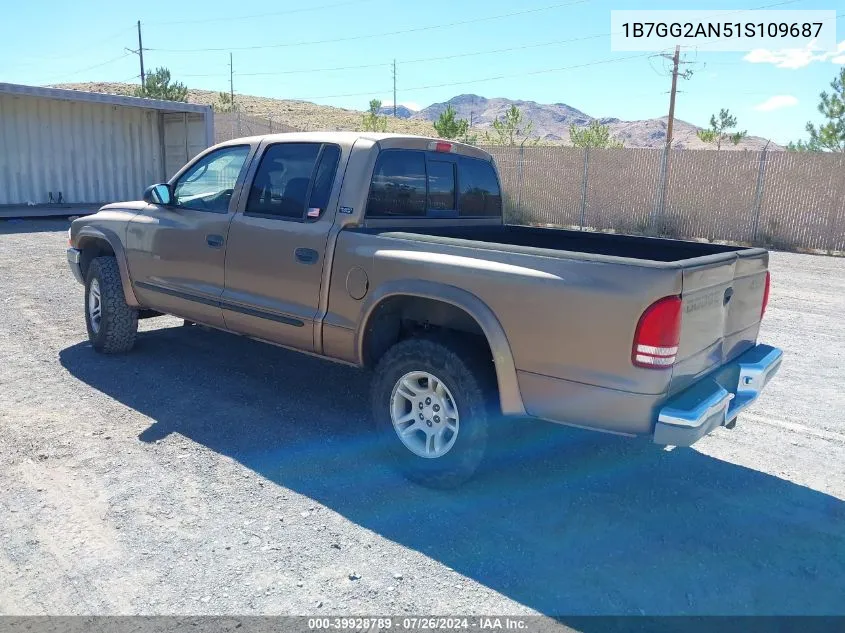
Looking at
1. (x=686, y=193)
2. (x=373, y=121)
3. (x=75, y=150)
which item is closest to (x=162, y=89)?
(x=373, y=121)

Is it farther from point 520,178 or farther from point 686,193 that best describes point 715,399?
point 520,178

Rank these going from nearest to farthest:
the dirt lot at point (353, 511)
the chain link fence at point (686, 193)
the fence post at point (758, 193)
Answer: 1. the dirt lot at point (353, 511)
2. the chain link fence at point (686, 193)
3. the fence post at point (758, 193)

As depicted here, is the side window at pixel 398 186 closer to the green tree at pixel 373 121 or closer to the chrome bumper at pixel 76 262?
the chrome bumper at pixel 76 262

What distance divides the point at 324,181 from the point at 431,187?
85cm

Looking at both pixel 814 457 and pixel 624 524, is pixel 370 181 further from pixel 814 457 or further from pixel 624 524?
pixel 814 457

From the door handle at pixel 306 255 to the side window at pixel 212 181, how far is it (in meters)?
0.94

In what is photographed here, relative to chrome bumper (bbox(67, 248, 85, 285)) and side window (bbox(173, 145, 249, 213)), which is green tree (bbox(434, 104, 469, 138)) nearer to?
chrome bumper (bbox(67, 248, 85, 285))

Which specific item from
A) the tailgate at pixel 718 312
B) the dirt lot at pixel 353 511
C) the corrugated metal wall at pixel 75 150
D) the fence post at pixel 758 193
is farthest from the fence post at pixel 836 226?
the corrugated metal wall at pixel 75 150

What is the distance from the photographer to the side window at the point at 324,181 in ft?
14.5

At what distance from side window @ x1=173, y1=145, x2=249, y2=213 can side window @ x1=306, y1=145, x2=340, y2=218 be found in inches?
32.7

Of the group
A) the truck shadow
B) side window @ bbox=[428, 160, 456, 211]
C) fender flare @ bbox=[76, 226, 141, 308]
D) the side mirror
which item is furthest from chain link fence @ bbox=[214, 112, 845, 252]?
fender flare @ bbox=[76, 226, 141, 308]

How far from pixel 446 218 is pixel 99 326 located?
3326 millimetres

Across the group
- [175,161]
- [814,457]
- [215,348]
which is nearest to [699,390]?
[814,457]

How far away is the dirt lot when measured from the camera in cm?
296
